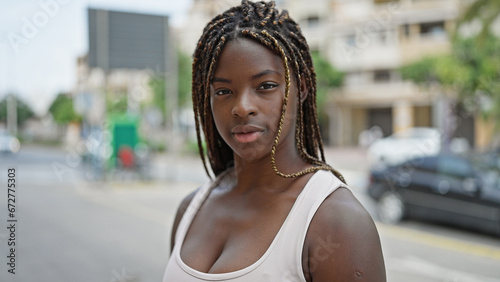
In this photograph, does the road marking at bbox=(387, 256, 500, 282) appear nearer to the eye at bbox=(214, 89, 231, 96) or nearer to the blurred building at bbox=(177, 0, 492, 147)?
the eye at bbox=(214, 89, 231, 96)

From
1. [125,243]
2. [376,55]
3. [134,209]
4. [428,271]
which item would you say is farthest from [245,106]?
→ [376,55]

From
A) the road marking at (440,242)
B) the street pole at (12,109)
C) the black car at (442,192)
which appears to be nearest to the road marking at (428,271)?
the road marking at (440,242)

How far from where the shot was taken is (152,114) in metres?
18.6

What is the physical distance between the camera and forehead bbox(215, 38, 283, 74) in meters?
1.12

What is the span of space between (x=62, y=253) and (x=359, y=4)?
25551mm

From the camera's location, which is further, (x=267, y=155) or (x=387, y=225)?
(x=387, y=225)

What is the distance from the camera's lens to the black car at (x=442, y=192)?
665cm

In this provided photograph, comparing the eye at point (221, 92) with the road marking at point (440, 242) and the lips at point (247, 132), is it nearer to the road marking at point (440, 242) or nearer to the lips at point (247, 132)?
the lips at point (247, 132)

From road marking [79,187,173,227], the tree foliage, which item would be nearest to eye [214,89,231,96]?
road marking [79,187,173,227]

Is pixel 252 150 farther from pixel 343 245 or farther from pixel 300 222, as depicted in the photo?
pixel 343 245

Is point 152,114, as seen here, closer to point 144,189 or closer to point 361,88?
point 144,189

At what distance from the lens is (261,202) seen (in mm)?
1201

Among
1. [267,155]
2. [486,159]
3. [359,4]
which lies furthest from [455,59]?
[267,155]

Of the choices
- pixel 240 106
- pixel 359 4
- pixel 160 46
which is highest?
pixel 359 4
